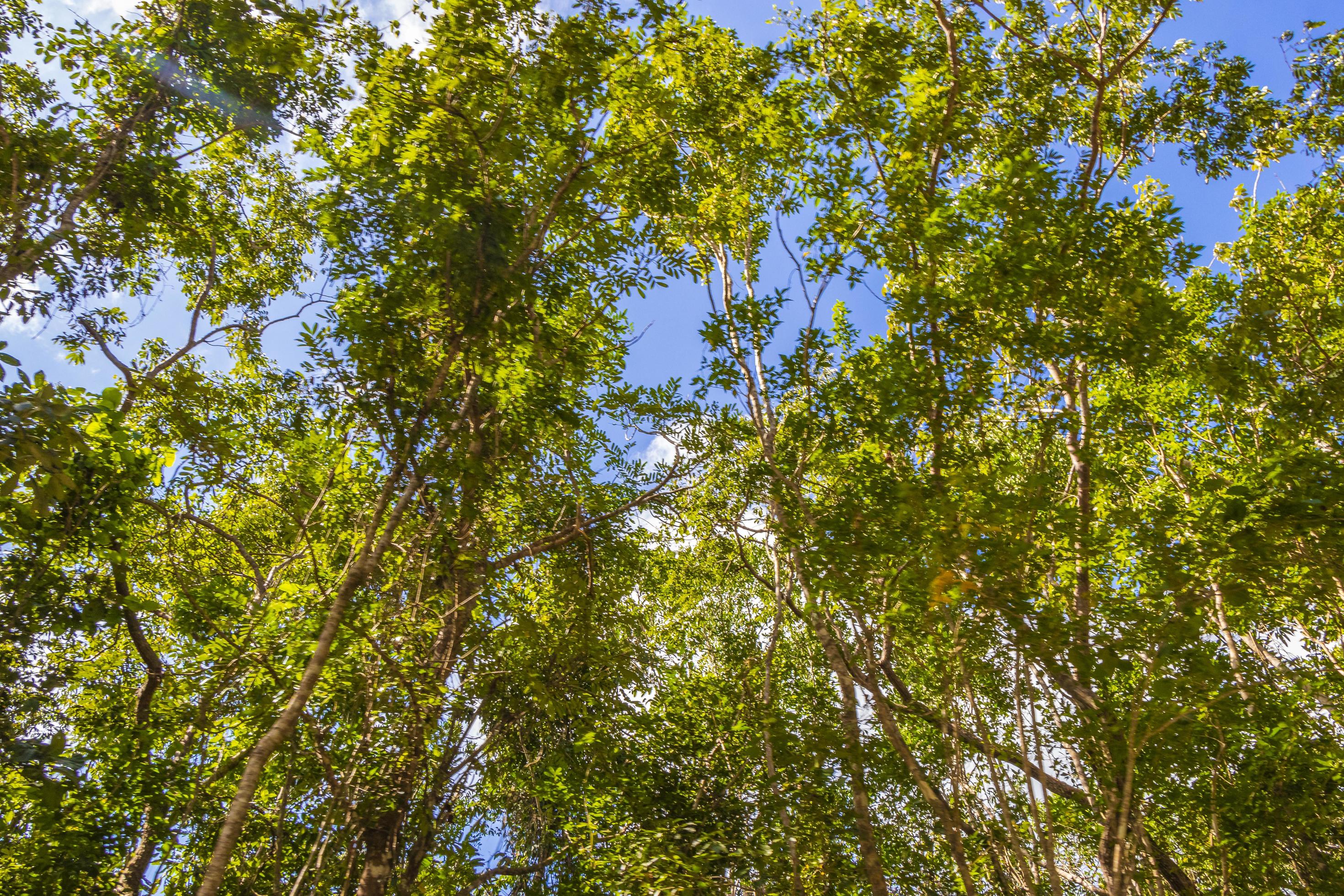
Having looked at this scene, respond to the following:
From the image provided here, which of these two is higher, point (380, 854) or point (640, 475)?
point (640, 475)

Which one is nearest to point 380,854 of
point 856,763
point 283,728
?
point 283,728

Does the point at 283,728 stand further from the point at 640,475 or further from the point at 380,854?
the point at 640,475

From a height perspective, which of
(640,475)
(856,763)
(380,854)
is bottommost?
(380,854)

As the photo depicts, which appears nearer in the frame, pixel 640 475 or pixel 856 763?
pixel 856 763

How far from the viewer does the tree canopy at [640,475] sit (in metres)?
4.79

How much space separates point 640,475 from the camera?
9008 mm

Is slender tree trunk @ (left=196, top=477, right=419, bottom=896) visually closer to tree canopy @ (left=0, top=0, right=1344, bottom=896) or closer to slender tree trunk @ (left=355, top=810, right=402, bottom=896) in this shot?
tree canopy @ (left=0, top=0, right=1344, bottom=896)

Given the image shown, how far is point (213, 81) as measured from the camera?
7.52 metres

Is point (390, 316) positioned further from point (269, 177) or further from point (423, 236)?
point (269, 177)

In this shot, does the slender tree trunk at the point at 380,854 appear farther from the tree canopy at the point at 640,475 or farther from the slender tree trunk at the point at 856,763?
the slender tree trunk at the point at 856,763

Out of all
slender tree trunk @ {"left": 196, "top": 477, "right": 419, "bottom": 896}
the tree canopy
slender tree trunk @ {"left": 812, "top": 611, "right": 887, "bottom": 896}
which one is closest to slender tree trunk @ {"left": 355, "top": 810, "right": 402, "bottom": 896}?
the tree canopy

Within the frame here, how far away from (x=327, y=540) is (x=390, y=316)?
4753 mm

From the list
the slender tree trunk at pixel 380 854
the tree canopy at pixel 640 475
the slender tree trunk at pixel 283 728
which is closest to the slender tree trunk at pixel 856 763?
the tree canopy at pixel 640 475

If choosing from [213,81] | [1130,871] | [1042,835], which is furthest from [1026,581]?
[213,81]
